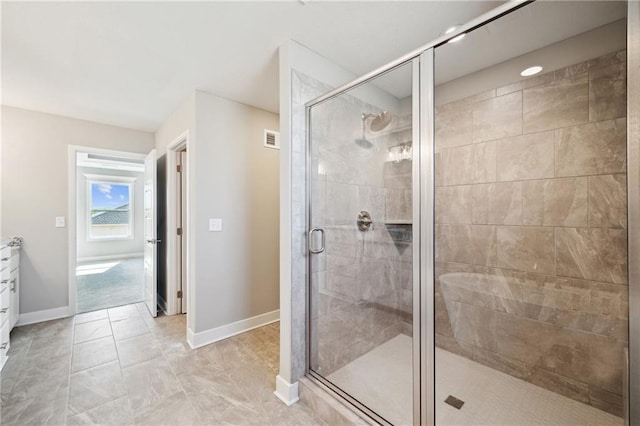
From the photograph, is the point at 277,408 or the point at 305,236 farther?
the point at 305,236

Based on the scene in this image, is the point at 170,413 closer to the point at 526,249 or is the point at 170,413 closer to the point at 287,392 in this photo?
the point at 287,392

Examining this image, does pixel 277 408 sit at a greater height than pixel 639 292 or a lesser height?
lesser

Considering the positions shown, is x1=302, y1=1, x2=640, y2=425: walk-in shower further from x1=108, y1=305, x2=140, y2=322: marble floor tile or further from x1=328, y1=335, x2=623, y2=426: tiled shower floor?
x1=108, y1=305, x2=140, y2=322: marble floor tile

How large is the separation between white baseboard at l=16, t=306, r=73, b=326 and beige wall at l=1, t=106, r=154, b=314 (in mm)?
46

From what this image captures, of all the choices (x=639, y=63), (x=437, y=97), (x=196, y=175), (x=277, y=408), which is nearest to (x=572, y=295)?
(x=639, y=63)

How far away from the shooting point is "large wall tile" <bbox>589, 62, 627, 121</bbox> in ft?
4.64

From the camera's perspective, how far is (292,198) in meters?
1.89

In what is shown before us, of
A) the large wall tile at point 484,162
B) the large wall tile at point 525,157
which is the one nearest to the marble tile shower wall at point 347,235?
the large wall tile at point 484,162

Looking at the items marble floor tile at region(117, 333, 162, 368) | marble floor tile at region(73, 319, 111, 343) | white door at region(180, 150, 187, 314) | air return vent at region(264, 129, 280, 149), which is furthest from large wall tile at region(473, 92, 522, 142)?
marble floor tile at region(73, 319, 111, 343)

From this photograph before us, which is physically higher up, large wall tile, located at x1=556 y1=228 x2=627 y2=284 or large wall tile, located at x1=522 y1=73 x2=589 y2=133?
large wall tile, located at x1=522 y1=73 x2=589 y2=133

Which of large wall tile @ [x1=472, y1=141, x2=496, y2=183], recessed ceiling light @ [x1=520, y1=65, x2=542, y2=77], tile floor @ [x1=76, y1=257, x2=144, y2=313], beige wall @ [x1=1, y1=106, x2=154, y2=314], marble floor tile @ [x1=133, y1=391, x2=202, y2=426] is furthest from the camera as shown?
tile floor @ [x1=76, y1=257, x2=144, y2=313]

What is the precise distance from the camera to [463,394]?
1675 millimetres

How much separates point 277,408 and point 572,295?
6.61 feet

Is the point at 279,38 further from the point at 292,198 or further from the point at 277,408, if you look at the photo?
the point at 277,408
